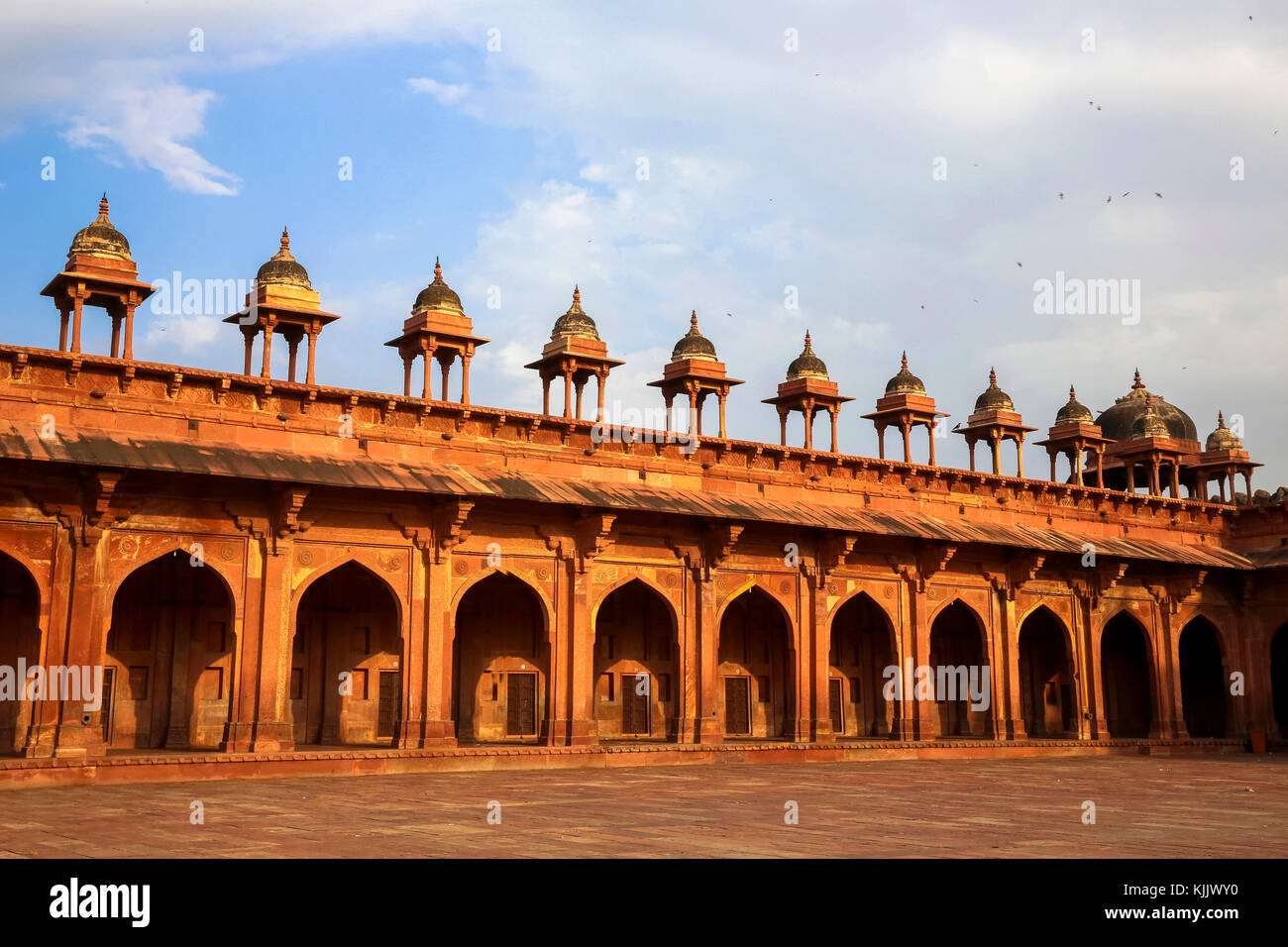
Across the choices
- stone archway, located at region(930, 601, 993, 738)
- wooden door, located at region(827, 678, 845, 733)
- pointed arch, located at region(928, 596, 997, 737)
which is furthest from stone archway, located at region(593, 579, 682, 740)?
pointed arch, located at region(928, 596, 997, 737)

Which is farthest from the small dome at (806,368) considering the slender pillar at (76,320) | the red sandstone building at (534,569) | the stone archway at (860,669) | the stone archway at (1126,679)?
the slender pillar at (76,320)

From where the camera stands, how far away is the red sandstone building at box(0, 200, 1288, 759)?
20750 millimetres

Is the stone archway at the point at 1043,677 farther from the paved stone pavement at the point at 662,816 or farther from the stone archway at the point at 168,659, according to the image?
the stone archway at the point at 168,659

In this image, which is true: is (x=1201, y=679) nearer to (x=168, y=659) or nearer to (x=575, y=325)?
(x=575, y=325)

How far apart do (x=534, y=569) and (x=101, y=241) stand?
964 centimetres

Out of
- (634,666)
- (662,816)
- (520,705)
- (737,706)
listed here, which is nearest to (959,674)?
(737,706)

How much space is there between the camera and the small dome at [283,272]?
24828 millimetres

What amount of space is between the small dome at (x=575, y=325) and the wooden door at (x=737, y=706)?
28.0 ft

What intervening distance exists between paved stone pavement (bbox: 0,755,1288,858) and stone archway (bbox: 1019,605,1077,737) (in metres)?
13.4

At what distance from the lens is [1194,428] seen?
161 ft

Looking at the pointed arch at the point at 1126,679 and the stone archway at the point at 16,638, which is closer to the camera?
the stone archway at the point at 16,638

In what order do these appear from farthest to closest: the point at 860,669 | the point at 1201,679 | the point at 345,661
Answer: the point at 1201,679 < the point at 860,669 < the point at 345,661

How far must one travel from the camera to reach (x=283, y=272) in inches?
982
